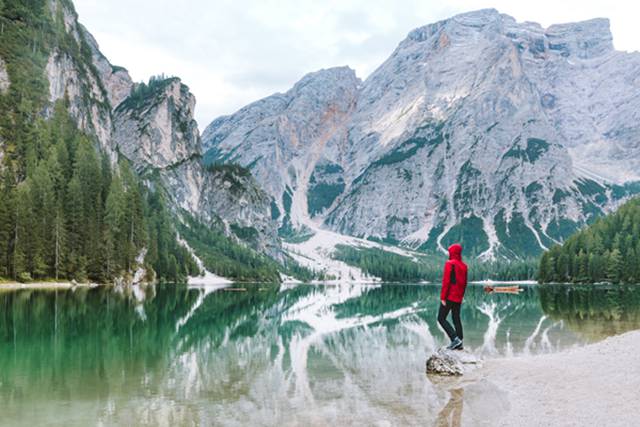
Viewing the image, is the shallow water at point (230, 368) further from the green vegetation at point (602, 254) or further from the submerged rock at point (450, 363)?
the green vegetation at point (602, 254)

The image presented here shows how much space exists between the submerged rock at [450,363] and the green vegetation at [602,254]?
13939 centimetres

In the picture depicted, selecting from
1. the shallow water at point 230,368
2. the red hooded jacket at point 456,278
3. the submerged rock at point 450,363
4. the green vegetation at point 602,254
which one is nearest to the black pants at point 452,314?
the red hooded jacket at point 456,278

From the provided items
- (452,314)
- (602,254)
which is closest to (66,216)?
(452,314)

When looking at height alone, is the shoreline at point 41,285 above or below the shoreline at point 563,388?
above

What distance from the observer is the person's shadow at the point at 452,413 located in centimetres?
1522

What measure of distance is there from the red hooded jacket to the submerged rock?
2.27 m

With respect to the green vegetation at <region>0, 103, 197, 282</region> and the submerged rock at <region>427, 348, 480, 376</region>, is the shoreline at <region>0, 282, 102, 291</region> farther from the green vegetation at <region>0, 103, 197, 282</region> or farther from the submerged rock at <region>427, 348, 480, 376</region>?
the submerged rock at <region>427, 348, 480, 376</region>

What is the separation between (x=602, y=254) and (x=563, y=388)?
153 m

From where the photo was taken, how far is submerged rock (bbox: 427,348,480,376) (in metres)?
22.6

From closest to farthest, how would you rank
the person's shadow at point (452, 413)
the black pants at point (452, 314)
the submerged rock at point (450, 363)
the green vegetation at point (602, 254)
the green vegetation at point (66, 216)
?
the person's shadow at point (452, 413) < the submerged rock at point (450, 363) < the black pants at point (452, 314) < the green vegetation at point (66, 216) < the green vegetation at point (602, 254)

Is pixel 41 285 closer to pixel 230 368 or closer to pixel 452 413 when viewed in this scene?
pixel 230 368

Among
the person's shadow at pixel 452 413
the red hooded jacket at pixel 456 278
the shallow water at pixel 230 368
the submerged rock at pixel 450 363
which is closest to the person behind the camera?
the person's shadow at pixel 452 413

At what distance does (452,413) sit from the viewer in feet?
53.5

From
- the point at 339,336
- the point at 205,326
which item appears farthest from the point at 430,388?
the point at 205,326
